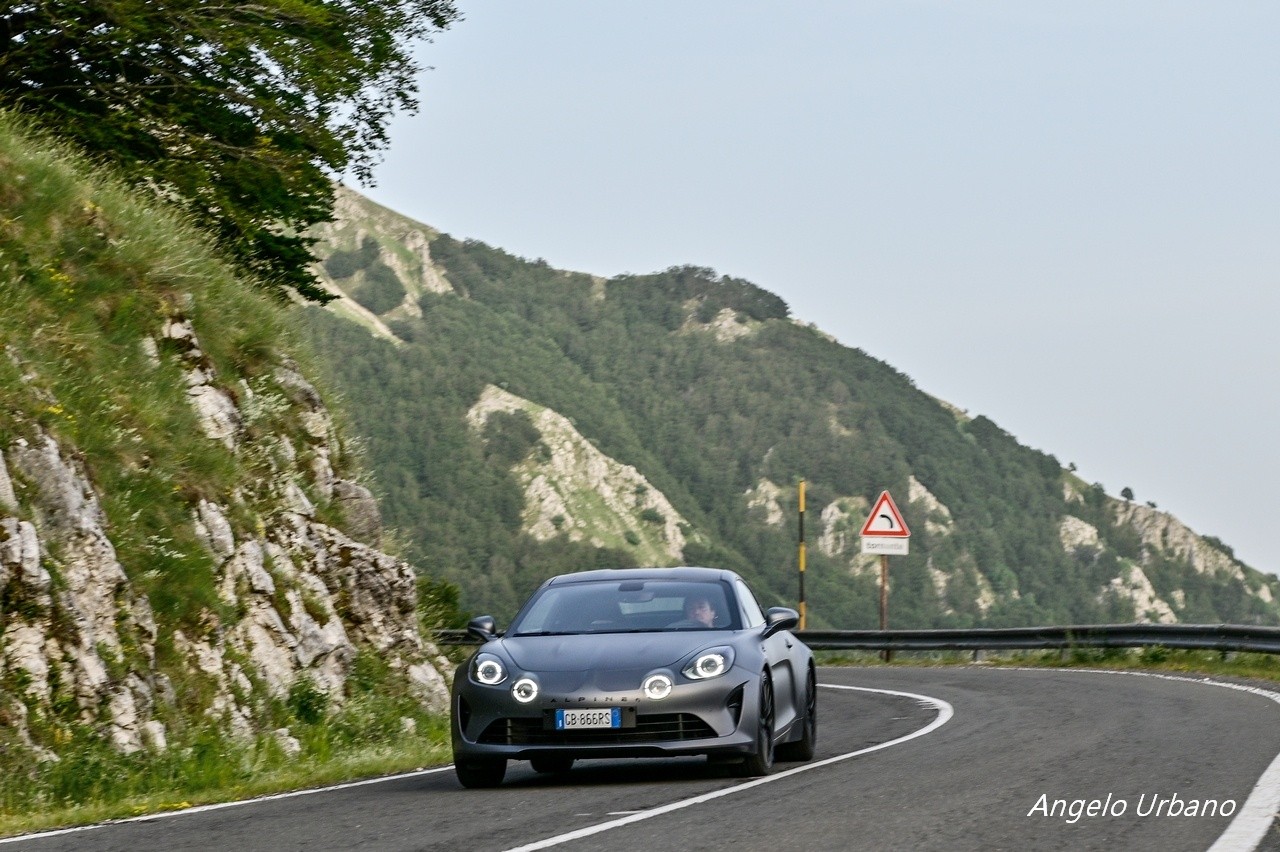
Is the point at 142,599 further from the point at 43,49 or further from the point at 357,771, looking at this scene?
Answer: the point at 43,49

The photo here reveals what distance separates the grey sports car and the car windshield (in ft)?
0.04

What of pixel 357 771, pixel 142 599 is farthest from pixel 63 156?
pixel 357 771

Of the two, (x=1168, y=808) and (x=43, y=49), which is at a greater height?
(x=43, y=49)

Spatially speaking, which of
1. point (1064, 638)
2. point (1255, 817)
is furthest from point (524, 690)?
point (1064, 638)

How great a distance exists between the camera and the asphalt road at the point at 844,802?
8070 mm

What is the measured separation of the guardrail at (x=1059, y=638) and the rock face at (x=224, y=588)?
10.7 feet

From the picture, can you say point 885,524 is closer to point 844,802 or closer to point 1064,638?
point 1064,638

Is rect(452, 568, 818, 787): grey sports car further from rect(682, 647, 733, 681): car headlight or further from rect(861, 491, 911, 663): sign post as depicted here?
rect(861, 491, 911, 663): sign post

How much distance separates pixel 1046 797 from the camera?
934cm

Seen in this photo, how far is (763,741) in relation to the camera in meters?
11.2

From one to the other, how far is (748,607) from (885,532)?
20895 millimetres

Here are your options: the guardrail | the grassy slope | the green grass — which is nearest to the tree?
the grassy slope

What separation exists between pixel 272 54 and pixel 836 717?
11.7 meters

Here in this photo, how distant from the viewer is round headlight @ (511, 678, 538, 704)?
10.9 meters
